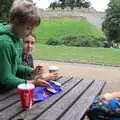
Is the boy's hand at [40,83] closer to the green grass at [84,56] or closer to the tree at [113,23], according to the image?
the green grass at [84,56]

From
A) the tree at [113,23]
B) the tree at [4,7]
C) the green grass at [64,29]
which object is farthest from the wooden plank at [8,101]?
the green grass at [64,29]

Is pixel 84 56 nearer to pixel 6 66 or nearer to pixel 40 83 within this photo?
pixel 40 83

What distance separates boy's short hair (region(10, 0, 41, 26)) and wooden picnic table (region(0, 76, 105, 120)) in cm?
60

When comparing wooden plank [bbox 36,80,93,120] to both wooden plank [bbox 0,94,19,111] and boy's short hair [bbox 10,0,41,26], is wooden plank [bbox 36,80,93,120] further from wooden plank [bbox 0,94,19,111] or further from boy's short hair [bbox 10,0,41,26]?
boy's short hair [bbox 10,0,41,26]

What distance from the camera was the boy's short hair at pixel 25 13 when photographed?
112 inches

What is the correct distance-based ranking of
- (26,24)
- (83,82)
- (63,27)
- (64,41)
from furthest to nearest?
(63,27) → (64,41) → (83,82) → (26,24)

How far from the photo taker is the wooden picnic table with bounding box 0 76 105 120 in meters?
2.56

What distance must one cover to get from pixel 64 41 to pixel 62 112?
88.7 ft

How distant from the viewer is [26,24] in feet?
9.48

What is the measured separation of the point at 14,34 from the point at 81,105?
77 cm

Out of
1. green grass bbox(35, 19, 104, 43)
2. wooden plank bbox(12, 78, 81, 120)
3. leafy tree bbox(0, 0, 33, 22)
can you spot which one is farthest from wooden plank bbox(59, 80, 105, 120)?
green grass bbox(35, 19, 104, 43)

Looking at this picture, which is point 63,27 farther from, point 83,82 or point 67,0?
point 83,82

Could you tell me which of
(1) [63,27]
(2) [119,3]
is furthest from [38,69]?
(1) [63,27]

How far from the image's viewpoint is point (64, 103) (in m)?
3.00
